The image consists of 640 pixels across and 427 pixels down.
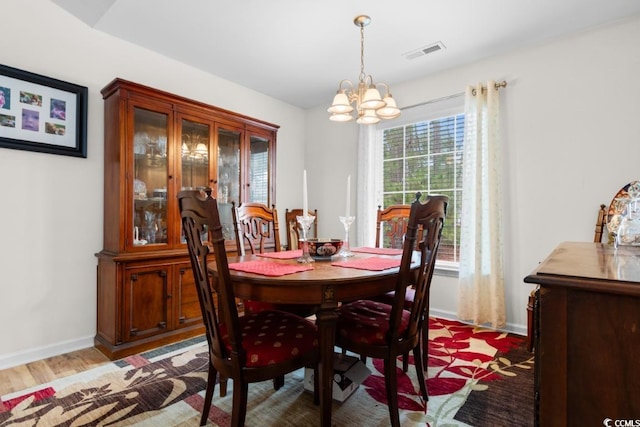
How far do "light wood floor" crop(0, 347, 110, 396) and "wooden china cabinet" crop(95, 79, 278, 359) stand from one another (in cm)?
10

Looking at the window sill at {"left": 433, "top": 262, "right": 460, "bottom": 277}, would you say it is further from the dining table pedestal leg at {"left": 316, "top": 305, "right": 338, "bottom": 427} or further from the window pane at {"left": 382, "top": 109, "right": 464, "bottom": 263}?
the dining table pedestal leg at {"left": 316, "top": 305, "right": 338, "bottom": 427}

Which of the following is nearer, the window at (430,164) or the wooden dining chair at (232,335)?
the wooden dining chair at (232,335)

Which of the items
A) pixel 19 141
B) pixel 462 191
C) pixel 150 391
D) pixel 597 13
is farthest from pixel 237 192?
pixel 597 13

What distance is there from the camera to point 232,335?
1253 mm

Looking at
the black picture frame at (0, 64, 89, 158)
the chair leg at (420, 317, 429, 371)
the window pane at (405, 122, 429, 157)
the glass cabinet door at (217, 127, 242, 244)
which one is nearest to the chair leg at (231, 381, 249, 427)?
the chair leg at (420, 317, 429, 371)

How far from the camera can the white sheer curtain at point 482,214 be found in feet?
9.31

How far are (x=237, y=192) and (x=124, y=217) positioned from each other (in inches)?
43.7

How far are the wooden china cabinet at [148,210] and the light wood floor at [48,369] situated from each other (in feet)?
0.32

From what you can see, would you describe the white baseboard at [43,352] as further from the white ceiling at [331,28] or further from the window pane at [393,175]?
the white ceiling at [331,28]

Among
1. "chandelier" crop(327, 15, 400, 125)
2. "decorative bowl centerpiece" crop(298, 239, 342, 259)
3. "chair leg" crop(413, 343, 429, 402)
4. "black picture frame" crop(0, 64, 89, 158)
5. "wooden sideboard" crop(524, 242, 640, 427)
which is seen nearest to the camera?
"wooden sideboard" crop(524, 242, 640, 427)

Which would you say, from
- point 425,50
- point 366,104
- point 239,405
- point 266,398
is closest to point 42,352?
point 266,398

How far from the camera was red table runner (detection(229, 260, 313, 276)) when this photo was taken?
4.62 feet

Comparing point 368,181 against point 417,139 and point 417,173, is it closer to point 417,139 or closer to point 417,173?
point 417,173

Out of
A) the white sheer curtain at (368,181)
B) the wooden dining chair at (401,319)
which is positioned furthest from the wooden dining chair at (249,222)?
the white sheer curtain at (368,181)
